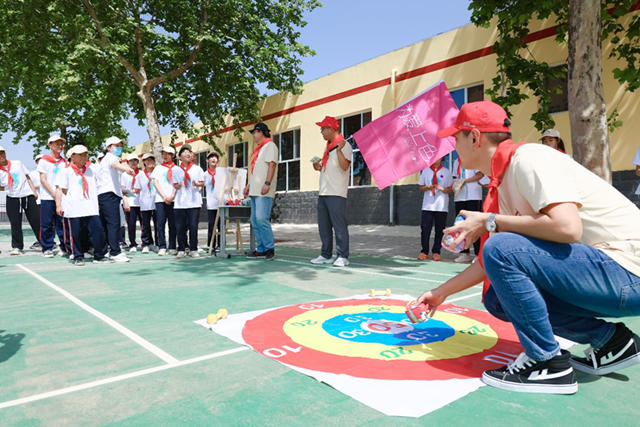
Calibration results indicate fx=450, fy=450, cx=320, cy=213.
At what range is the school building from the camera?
33.0ft

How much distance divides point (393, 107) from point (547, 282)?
537 inches

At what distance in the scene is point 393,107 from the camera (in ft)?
49.3

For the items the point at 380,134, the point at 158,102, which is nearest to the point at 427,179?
the point at 380,134

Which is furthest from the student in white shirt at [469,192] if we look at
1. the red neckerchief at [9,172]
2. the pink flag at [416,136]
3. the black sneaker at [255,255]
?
the red neckerchief at [9,172]

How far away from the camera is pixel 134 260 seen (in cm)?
766

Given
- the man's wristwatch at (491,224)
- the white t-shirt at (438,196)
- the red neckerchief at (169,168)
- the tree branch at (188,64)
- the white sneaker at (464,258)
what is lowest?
the white sneaker at (464,258)

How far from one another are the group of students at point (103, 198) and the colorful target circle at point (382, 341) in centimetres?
474

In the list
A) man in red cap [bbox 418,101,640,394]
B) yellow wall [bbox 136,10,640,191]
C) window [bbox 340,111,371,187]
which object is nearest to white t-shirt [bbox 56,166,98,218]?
man in red cap [bbox 418,101,640,394]

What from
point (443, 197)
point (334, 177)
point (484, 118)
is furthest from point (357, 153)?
point (484, 118)

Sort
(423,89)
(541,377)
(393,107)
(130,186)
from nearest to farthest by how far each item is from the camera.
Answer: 1. (541,377)
2. (130,186)
3. (423,89)
4. (393,107)

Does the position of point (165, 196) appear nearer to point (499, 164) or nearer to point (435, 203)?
point (435, 203)

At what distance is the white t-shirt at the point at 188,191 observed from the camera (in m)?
8.09

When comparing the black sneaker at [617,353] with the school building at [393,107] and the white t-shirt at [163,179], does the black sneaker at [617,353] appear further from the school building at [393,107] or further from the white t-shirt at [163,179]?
the school building at [393,107]

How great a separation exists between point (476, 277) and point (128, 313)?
2.81 m
